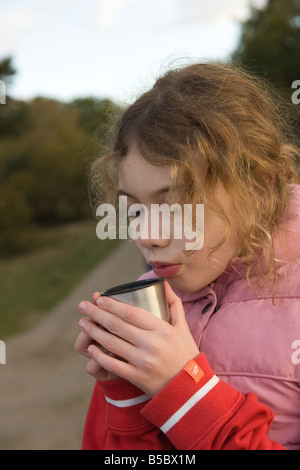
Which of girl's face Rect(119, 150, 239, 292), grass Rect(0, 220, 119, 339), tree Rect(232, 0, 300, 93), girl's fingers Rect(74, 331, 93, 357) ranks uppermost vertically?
tree Rect(232, 0, 300, 93)

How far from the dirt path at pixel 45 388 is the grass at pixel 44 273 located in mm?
436

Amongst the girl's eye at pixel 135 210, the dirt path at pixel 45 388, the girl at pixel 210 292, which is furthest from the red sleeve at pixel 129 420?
the dirt path at pixel 45 388

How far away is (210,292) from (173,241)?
0.22 metres

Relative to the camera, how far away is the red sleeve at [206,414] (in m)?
1.19

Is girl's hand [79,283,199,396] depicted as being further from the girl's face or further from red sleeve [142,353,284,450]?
the girl's face

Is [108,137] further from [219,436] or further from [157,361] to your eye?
[219,436]

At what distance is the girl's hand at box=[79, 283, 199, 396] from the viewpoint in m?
1.21

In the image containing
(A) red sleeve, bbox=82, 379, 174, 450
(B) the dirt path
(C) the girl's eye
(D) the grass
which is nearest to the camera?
(A) red sleeve, bbox=82, 379, 174, 450

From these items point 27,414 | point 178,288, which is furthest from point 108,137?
point 27,414

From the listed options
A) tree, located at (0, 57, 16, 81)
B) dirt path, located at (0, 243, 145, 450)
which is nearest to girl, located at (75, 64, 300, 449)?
dirt path, located at (0, 243, 145, 450)

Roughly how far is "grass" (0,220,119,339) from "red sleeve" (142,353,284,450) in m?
5.44

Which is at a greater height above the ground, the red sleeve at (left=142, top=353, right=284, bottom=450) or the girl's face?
the girl's face

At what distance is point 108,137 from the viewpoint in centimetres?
183

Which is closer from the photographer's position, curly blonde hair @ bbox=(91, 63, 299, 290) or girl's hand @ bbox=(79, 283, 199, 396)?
girl's hand @ bbox=(79, 283, 199, 396)
